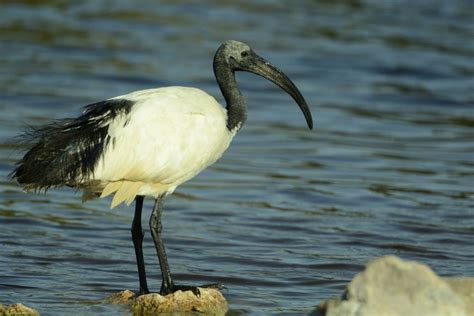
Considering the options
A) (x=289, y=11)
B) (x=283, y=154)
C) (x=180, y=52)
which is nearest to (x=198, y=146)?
(x=283, y=154)

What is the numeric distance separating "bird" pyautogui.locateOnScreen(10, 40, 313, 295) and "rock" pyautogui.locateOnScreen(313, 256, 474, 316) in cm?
197

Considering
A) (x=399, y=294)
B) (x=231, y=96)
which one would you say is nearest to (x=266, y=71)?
(x=231, y=96)

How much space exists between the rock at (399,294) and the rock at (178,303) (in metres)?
1.75

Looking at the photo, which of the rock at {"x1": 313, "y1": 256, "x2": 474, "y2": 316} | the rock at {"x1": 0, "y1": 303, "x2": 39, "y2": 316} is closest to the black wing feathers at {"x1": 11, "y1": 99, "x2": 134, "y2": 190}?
the rock at {"x1": 0, "y1": 303, "x2": 39, "y2": 316}

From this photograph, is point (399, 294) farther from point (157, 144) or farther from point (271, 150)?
point (271, 150)

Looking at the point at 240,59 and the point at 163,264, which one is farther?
the point at 240,59

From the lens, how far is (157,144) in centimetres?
813

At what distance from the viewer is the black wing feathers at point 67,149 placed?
788 cm

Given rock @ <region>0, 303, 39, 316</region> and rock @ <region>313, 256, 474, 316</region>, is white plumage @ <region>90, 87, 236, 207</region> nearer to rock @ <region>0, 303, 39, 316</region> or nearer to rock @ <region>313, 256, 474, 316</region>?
rock @ <region>0, 303, 39, 316</region>

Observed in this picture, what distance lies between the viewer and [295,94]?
9133 mm

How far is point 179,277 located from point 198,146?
1.28 m

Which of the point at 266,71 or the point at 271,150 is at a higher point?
the point at 266,71

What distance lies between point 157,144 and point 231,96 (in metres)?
0.94

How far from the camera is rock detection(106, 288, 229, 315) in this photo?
7855 mm
